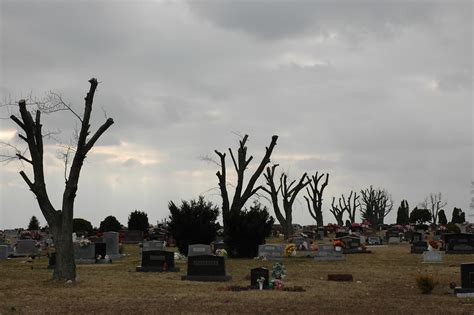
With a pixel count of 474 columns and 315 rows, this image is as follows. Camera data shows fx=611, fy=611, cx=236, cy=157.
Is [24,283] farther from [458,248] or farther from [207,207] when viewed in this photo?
[458,248]

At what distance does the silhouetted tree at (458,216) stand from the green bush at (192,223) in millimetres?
55511

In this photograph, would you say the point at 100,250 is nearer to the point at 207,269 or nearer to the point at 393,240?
the point at 207,269

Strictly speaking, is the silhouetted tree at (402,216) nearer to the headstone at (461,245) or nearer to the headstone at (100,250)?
the headstone at (461,245)

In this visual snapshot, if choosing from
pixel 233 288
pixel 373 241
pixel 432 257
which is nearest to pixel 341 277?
pixel 233 288

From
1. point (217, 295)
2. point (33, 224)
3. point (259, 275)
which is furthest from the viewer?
point (33, 224)

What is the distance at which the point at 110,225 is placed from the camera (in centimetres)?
5366

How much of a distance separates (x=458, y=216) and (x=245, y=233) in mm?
57035

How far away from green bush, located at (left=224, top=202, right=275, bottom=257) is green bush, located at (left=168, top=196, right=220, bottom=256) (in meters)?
0.93

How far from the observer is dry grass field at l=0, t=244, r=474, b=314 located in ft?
41.4

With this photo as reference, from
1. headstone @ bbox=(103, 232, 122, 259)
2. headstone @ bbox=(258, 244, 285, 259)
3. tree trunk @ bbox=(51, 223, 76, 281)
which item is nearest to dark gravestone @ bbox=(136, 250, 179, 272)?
tree trunk @ bbox=(51, 223, 76, 281)

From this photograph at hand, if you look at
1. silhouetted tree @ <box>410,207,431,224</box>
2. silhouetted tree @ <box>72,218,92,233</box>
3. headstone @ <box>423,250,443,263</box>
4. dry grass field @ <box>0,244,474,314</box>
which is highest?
silhouetted tree @ <box>410,207,431,224</box>

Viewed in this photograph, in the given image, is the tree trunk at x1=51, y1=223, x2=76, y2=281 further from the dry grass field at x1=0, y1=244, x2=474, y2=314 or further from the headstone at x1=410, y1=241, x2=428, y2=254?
the headstone at x1=410, y1=241, x2=428, y2=254

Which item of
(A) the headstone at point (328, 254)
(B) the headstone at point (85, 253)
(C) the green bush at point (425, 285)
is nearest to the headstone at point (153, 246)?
(B) the headstone at point (85, 253)

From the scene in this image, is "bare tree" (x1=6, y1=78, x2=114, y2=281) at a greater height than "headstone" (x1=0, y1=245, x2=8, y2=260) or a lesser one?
greater
